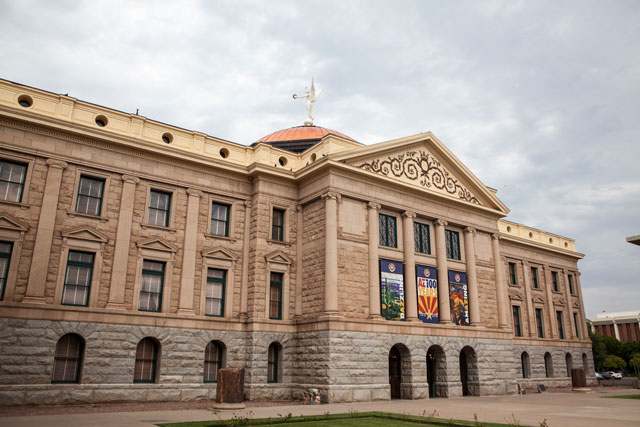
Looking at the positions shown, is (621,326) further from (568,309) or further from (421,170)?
(421,170)

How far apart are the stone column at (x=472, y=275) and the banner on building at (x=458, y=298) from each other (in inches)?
12.2

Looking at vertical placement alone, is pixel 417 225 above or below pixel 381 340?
above

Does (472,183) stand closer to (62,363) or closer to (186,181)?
(186,181)

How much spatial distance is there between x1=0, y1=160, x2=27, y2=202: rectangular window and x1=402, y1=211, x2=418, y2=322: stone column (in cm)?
1969

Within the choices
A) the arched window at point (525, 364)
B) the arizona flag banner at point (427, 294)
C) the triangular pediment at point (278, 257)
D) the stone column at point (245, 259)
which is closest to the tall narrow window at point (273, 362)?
the stone column at point (245, 259)

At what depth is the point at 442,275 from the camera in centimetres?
3069

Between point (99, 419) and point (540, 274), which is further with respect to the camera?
point (540, 274)

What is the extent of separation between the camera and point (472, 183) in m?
34.2

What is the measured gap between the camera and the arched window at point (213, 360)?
993 inches

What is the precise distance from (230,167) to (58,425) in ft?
53.9

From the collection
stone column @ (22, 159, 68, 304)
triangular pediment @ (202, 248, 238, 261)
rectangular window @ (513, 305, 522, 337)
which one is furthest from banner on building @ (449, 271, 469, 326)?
stone column @ (22, 159, 68, 304)

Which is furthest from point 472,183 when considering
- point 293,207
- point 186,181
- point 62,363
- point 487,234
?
point 62,363

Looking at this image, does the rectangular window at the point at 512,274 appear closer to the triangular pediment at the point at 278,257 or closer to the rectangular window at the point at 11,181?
the triangular pediment at the point at 278,257

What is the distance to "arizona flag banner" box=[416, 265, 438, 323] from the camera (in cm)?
2942
